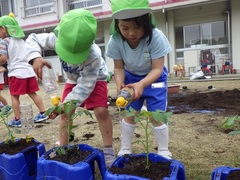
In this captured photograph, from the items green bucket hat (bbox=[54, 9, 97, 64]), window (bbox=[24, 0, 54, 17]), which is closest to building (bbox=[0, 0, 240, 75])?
window (bbox=[24, 0, 54, 17])

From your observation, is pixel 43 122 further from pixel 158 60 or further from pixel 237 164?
pixel 237 164

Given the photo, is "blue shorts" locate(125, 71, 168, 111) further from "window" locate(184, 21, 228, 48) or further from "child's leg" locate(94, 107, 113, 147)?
"window" locate(184, 21, 228, 48)

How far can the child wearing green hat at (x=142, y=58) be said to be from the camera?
1437 mm

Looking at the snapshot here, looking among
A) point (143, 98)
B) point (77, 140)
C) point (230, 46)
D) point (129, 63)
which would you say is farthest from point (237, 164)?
point (230, 46)

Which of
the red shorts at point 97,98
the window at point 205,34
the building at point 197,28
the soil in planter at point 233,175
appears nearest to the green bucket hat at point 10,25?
the red shorts at point 97,98

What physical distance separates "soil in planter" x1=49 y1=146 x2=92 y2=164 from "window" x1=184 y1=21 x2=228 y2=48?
373 inches

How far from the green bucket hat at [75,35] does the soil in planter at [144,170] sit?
0.66m

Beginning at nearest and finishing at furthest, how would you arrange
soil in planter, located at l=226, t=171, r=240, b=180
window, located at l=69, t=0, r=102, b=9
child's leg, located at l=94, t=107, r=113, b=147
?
1. soil in planter, located at l=226, t=171, r=240, b=180
2. child's leg, located at l=94, t=107, r=113, b=147
3. window, located at l=69, t=0, r=102, b=9

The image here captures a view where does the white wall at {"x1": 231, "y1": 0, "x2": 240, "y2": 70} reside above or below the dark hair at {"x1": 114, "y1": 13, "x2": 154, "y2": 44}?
above

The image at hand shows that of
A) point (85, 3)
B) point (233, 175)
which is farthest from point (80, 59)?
point (85, 3)

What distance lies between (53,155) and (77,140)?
0.85 m

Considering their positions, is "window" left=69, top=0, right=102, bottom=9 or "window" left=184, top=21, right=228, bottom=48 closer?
"window" left=184, top=21, right=228, bottom=48

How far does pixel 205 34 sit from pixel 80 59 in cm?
930

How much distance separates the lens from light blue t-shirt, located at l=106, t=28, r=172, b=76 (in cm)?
155
